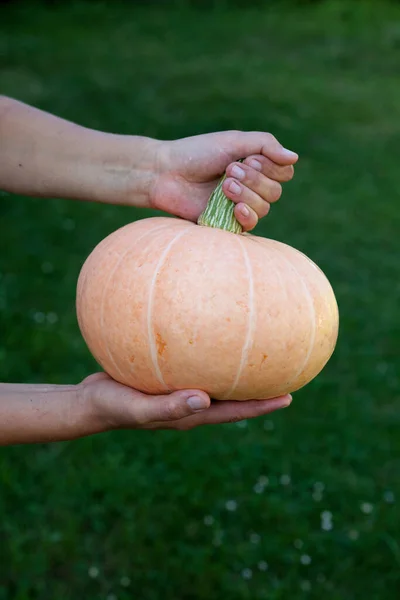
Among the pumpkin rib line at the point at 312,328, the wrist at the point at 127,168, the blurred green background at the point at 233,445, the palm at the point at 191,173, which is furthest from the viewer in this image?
the blurred green background at the point at 233,445

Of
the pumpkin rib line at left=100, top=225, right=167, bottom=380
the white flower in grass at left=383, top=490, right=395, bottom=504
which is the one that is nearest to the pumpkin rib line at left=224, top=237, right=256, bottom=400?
the pumpkin rib line at left=100, top=225, right=167, bottom=380

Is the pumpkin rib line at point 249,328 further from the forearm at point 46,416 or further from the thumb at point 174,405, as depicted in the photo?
the forearm at point 46,416

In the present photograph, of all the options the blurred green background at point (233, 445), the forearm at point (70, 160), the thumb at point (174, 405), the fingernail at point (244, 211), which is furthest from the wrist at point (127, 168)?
the blurred green background at point (233, 445)

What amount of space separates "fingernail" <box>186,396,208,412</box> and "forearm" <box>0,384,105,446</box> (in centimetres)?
42

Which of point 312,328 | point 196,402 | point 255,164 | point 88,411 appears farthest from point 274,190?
point 88,411

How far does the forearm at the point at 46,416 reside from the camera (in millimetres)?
2650

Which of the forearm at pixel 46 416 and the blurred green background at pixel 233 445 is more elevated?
the forearm at pixel 46 416

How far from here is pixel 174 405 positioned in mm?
2346

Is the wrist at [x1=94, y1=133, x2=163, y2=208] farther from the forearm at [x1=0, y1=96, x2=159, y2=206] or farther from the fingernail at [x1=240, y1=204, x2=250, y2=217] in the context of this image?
the fingernail at [x1=240, y1=204, x2=250, y2=217]

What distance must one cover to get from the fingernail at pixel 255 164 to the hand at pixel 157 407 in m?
0.72

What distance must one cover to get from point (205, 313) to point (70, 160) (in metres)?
1.00

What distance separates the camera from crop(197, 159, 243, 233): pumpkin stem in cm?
260

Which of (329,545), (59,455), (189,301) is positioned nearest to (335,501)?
(329,545)

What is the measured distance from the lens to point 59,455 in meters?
4.49
